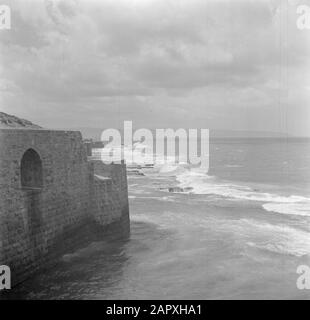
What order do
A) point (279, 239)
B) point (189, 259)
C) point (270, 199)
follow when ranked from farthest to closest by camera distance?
point (270, 199) < point (279, 239) < point (189, 259)

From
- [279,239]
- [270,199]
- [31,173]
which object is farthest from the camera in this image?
[270,199]

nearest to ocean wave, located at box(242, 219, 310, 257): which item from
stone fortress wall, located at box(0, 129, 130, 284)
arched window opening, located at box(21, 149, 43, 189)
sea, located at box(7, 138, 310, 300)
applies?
sea, located at box(7, 138, 310, 300)

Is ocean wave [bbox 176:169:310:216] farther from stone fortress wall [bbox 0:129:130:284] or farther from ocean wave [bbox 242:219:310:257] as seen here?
stone fortress wall [bbox 0:129:130:284]

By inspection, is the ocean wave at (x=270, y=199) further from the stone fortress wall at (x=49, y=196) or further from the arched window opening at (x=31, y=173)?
the arched window opening at (x=31, y=173)

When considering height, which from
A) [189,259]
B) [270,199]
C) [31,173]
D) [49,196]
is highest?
[31,173]

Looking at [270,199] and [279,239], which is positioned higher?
[270,199]

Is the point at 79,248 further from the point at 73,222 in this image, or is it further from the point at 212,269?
the point at 212,269

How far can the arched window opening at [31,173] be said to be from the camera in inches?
662

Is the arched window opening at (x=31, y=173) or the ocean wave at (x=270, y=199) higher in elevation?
the arched window opening at (x=31, y=173)

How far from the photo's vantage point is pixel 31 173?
55.3 feet

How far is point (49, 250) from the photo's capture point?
16.8 meters

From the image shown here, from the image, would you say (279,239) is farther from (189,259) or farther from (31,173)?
(31,173)

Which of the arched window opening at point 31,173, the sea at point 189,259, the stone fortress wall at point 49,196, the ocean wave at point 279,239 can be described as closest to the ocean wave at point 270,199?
the sea at point 189,259

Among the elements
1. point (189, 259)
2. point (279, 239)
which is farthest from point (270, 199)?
point (189, 259)
